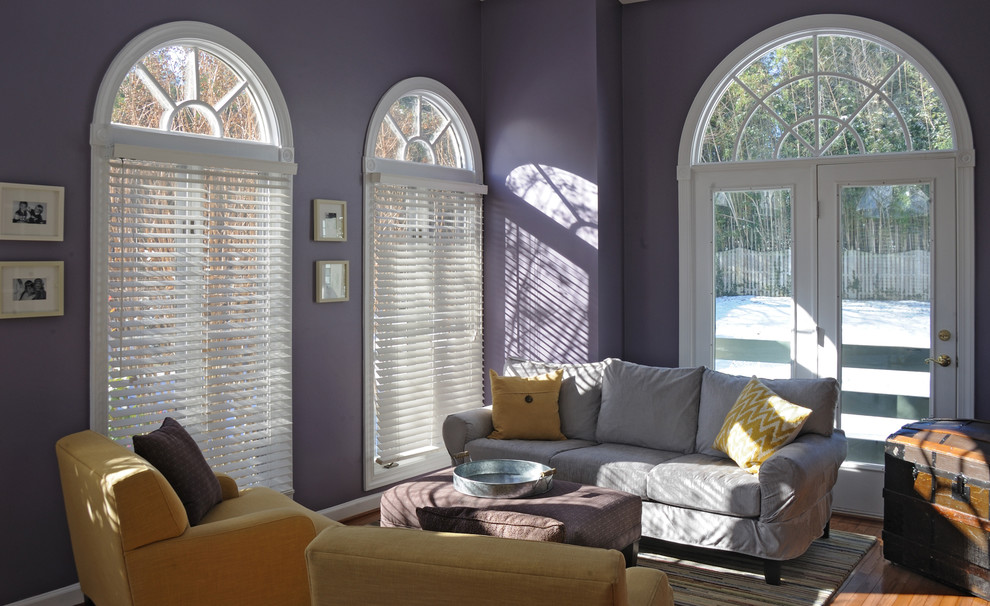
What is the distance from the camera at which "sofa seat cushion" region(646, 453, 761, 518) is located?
3742mm

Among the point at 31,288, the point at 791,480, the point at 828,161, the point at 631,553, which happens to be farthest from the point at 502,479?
the point at 828,161

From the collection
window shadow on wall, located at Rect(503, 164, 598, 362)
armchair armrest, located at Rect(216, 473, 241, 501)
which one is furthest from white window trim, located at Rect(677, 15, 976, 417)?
armchair armrest, located at Rect(216, 473, 241, 501)

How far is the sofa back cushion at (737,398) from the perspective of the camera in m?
4.16

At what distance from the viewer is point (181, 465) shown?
321 cm

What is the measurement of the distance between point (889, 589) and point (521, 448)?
1.90m

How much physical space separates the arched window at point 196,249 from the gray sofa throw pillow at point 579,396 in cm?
158

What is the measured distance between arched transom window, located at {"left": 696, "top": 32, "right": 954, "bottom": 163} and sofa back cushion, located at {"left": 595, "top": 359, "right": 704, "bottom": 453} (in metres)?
1.55

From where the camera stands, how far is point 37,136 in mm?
3332

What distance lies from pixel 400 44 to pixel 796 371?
317cm

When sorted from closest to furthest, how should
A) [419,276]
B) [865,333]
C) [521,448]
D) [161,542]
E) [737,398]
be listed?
[161,542]
[737,398]
[521,448]
[865,333]
[419,276]

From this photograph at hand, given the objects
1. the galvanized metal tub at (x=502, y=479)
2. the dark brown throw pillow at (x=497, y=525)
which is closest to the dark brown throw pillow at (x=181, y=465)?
the galvanized metal tub at (x=502, y=479)

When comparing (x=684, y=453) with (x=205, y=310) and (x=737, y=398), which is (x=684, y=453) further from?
(x=205, y=310)

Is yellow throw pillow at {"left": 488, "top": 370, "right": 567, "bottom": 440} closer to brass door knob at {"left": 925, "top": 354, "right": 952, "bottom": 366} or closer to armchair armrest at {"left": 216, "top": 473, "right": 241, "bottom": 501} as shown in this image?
armchair armrest at {"left": 216, "top": 473, "right": 241, "bottom": 501}

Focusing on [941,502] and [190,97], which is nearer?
[941,502]
